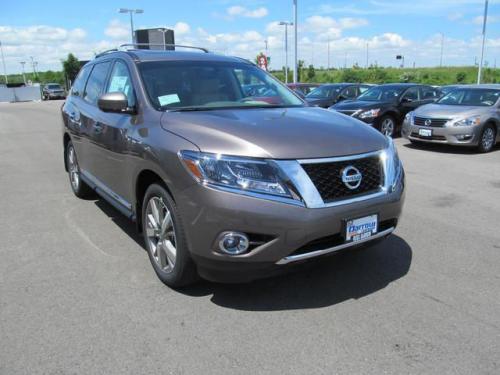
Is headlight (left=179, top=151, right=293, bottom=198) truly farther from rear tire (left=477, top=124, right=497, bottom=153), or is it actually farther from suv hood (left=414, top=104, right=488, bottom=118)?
rear tire (left=477, top=124, right=497, bottom=153)

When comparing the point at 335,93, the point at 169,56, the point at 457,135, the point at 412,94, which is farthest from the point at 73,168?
the point at 335,93

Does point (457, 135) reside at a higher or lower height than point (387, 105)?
lower

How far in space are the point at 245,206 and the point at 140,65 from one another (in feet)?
6.76

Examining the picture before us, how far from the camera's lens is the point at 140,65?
4297 mm

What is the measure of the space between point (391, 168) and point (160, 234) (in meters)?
1.84

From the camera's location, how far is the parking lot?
2768mm

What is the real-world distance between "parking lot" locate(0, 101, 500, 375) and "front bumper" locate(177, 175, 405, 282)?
265 mm

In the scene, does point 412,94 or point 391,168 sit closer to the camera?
point 391,168

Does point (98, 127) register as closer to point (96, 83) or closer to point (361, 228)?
point (96, 83)

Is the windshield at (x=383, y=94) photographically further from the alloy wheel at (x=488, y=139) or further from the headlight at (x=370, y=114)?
the alloy wheel at (x=488, y=139)

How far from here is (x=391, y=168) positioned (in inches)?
140

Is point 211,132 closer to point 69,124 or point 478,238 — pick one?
point 478,238

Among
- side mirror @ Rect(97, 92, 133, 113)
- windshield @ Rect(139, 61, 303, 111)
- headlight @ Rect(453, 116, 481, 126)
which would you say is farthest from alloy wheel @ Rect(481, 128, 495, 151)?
side mirror @ Rect(97, 92, 133, 113)

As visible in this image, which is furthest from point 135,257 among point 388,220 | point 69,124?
point 69,124
